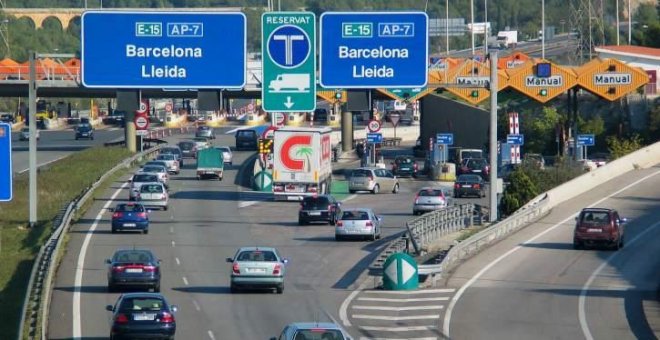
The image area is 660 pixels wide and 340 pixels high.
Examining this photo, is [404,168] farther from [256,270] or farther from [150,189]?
[256,270]

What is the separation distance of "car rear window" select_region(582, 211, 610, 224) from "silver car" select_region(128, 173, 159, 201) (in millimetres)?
23005

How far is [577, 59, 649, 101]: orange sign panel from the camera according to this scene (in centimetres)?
7550

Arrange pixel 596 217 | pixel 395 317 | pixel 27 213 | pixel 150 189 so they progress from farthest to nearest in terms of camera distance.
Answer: pixel 150 189 → pixel 27 213 → pixel 596 217 → pixel 395 317

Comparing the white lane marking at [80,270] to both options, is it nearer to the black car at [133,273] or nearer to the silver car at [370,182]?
the black car at [133,273]

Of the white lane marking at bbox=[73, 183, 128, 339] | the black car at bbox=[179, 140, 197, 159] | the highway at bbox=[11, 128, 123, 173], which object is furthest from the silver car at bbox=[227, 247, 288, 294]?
the black car at bbox=[179, 140, 197, 159]

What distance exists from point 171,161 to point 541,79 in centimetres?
2578

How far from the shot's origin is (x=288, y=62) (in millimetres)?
39750

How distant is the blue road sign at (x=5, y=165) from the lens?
40.3m

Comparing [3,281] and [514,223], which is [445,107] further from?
[3,281]

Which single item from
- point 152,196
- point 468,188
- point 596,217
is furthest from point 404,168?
point 596,217

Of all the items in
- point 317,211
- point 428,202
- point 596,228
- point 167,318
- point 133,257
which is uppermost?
point 428,202

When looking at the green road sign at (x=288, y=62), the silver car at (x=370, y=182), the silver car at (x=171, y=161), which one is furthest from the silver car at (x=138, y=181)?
the green road sign at (x=288, y=62)

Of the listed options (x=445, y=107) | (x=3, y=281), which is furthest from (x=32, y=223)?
(x=445, y=107)

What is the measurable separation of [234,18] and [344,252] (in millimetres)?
13599
